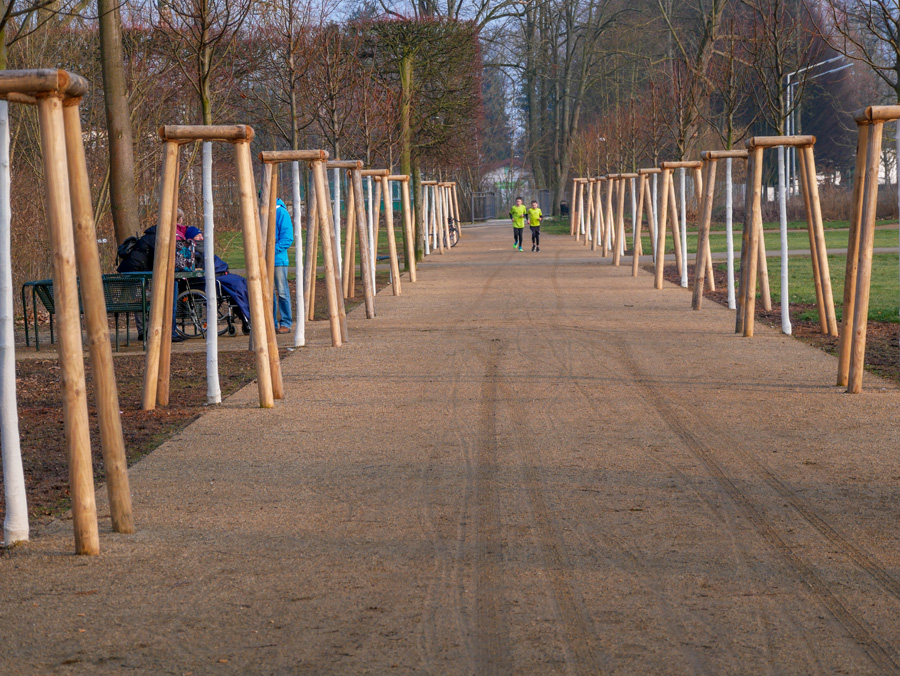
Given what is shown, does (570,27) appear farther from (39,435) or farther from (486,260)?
(39,435)

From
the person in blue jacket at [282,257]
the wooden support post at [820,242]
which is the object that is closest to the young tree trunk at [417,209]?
the person in blue jacket at [282,257]

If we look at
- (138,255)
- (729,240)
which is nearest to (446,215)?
(729,240)

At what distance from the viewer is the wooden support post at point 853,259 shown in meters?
8.46

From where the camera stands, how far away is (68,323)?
4820 millimetres

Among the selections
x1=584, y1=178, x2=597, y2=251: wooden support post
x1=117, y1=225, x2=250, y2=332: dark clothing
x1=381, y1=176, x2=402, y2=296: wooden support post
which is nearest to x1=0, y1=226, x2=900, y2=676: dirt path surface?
x1=117, y1=225, x2=250, y2=332: dark clothing

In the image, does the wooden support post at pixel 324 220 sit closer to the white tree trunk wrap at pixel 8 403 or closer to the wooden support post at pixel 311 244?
the wooden support post at pixel 311 244

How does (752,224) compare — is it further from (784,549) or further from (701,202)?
(784,549)

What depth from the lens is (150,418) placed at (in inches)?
317

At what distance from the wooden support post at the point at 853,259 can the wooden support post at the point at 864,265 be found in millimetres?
66

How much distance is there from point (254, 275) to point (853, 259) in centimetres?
449

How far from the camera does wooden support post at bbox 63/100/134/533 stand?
496 cm

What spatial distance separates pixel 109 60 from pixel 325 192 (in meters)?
4.20

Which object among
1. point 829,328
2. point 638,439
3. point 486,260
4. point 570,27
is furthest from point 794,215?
point 638,439

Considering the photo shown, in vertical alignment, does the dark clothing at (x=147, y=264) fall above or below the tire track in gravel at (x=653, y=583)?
above
